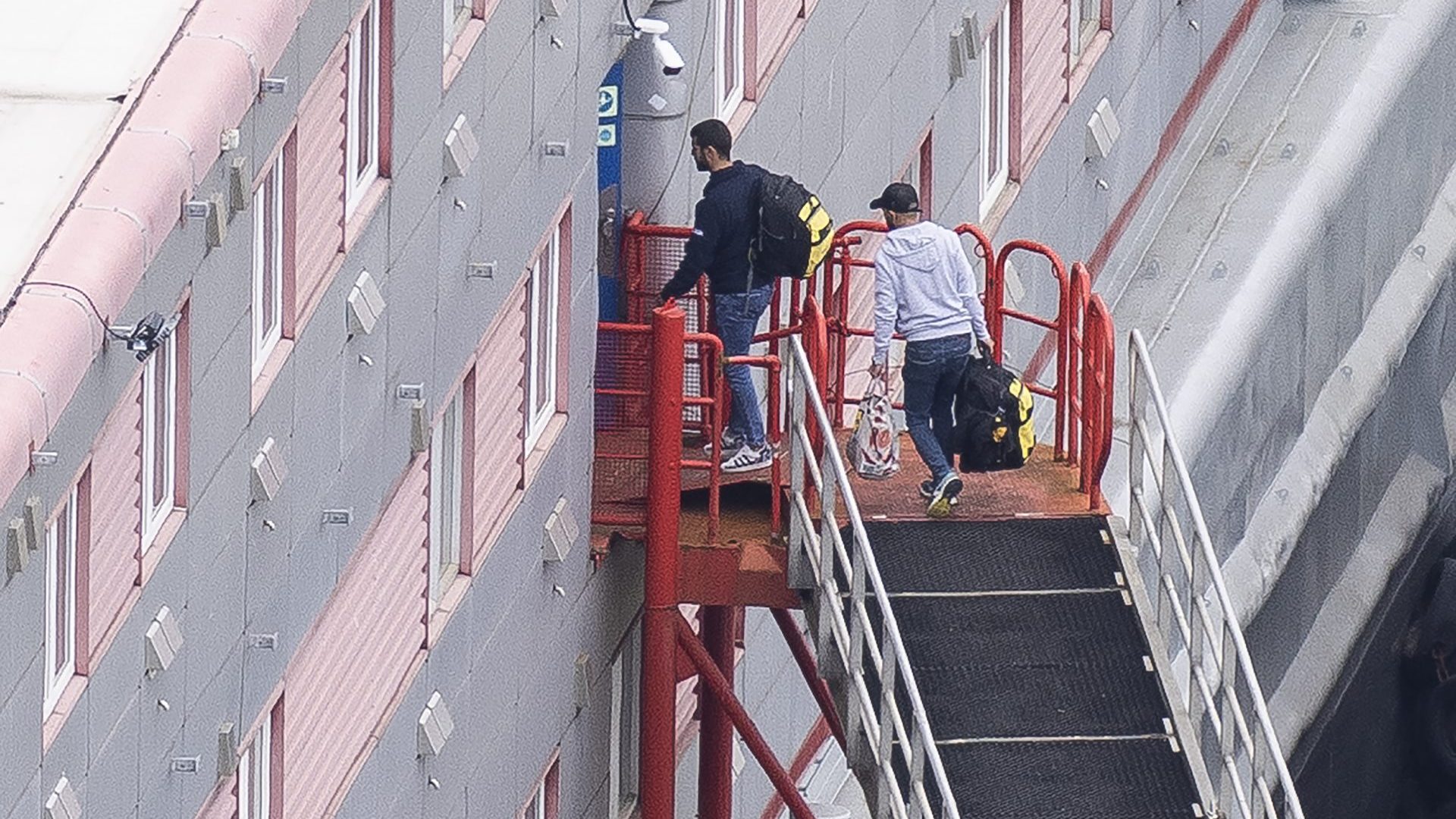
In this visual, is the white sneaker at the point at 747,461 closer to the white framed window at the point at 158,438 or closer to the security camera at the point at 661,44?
the security camera at the point at 661,44

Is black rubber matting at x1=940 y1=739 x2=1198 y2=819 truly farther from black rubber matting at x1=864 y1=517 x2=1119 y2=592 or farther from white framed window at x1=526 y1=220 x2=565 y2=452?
white framed window at x1=526 y1=220 x2=565 y2=452

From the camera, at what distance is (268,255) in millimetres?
16562

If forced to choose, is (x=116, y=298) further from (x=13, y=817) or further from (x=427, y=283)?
(x=427, y=283)

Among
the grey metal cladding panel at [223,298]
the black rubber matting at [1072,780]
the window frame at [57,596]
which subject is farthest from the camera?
the black rubber matting at [1072,780]

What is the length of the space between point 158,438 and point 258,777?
192 centimetres

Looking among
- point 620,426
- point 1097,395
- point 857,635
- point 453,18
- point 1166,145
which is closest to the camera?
point 453,18

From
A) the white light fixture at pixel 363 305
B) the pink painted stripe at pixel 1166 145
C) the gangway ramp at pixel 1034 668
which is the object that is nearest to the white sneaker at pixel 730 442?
the gangway ramp at pixel 1034 668

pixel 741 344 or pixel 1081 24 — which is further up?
pixel 1081 24

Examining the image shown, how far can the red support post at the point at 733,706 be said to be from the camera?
19.7 meters

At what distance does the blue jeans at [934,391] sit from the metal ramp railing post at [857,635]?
0.42 metres

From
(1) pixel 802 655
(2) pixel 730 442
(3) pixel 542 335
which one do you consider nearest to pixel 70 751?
(3) pixel 542 335

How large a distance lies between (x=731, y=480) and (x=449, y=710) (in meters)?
1.96

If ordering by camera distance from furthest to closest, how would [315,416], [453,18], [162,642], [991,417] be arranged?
[991,417] → [453,18] → [315,416] → [162,642]

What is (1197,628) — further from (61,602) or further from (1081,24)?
(1081,24)
